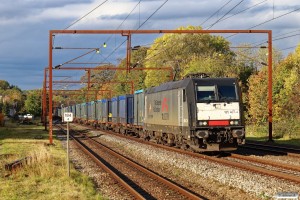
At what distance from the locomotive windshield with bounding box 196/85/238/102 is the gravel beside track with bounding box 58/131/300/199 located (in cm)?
281

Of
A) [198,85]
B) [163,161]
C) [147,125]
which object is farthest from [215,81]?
[147,125]

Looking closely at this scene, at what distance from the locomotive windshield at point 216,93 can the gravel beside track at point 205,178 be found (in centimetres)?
281

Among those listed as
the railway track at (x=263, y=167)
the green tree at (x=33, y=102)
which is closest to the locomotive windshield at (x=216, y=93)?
the railway track at (x=263, y=167)

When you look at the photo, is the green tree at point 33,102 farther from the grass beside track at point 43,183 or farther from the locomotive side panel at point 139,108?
the grass beside track at point 43,183

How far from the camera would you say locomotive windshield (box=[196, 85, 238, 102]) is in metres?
21.9

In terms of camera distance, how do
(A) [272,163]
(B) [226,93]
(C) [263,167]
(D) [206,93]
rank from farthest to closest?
(B) [226,93], (D) [206,93], (A) [272,163], (C) [263,167]

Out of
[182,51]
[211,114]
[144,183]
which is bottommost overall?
→ [144,183]

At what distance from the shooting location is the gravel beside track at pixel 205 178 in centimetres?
1325

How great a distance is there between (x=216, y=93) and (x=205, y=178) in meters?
6.64

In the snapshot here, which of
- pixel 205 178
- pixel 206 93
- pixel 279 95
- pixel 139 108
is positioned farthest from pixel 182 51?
pixel 205 178

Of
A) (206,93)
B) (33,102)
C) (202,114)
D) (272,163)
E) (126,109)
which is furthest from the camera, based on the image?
(33,102)

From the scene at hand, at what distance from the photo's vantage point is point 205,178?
16.1m

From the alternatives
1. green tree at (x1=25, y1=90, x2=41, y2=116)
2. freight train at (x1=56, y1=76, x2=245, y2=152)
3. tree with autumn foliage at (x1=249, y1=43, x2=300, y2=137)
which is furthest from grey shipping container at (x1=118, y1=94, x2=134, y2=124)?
green tree at (x1=25, y1=90, x2=41, y2=116)

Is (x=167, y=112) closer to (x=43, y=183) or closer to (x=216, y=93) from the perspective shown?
(x=216, y=93)
